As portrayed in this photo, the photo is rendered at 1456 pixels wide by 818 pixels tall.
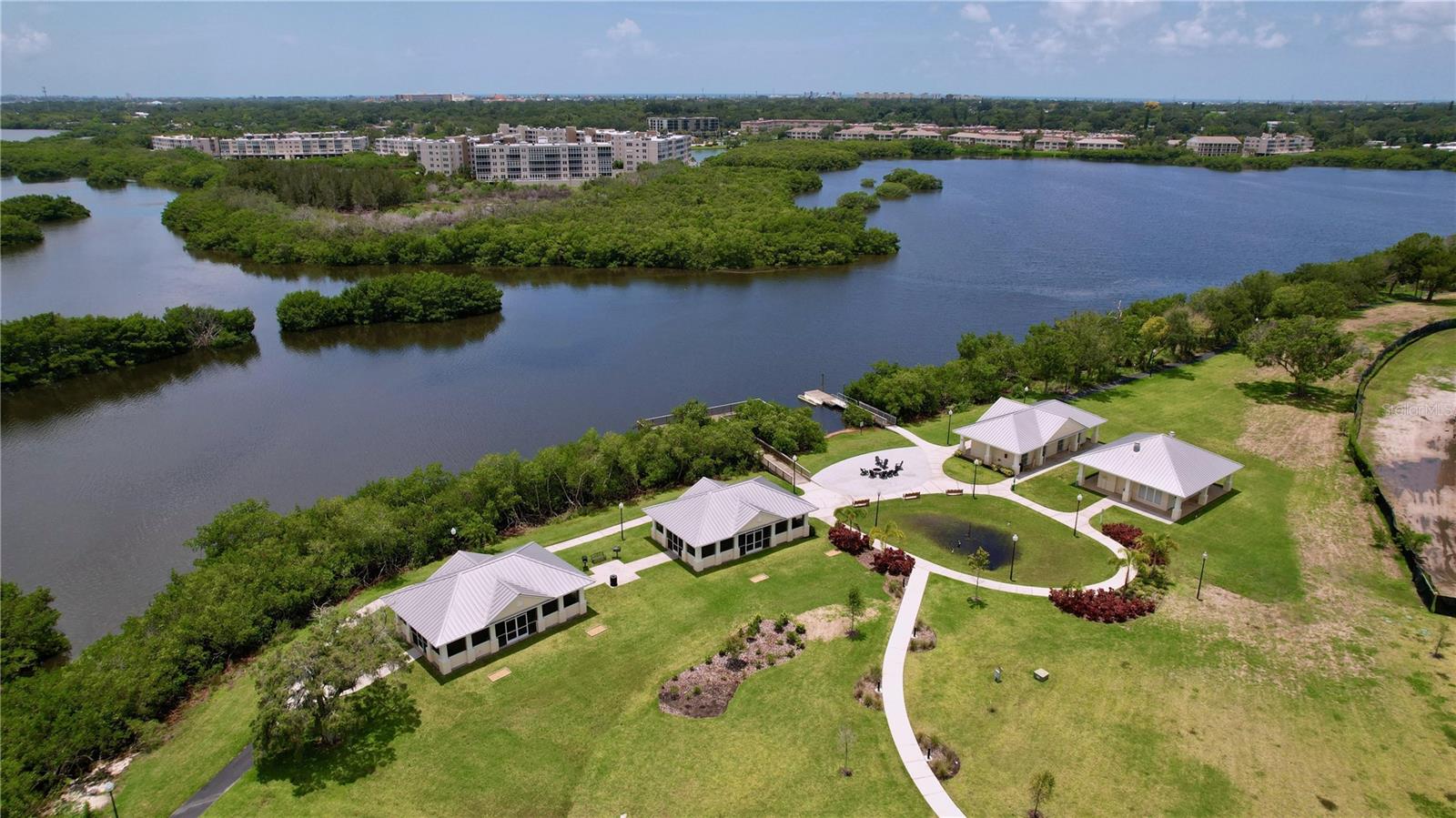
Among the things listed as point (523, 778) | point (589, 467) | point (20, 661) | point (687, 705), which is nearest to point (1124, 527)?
point (687, 705)

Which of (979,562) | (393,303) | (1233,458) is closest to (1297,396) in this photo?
(1233,458)

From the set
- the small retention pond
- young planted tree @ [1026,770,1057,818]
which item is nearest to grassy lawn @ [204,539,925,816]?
young planted tree @ [1026,770,1057,818]

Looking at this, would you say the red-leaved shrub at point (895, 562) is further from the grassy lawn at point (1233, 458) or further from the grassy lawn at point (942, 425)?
the grassy lawn at point (942, 425)

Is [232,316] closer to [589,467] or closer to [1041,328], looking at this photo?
[589,467]

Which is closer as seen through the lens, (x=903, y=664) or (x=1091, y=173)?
(x=903, y=664)

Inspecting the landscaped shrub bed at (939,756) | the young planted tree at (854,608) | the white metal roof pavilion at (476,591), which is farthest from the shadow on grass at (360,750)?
the landscaped shrub bed at (939,756)

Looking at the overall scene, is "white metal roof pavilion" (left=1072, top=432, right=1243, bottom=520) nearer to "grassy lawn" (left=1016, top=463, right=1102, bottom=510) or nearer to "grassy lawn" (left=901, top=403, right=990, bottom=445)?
"grassy lawn" (left=1016, top=463, right=1102, bottom=510)
